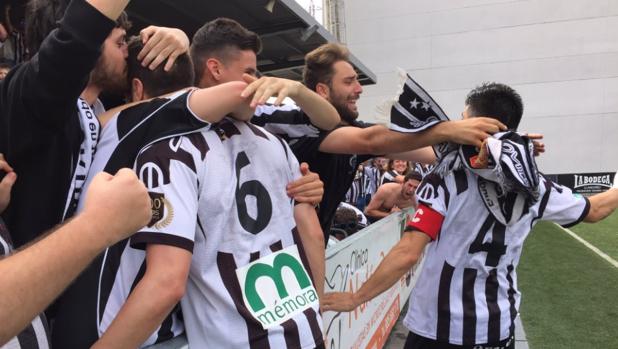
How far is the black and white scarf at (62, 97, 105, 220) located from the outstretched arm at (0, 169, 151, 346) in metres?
0.49

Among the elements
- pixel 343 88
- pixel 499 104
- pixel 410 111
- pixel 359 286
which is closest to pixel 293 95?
pixel 410 111

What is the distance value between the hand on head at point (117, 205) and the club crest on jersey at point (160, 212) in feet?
1.04

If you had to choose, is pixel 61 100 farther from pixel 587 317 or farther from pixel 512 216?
pixel 587 317

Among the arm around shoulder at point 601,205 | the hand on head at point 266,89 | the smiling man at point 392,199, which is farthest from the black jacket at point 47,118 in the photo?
the smiling man at point 392,199

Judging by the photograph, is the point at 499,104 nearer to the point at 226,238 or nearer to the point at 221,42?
the point at 221,42

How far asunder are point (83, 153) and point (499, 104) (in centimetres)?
182

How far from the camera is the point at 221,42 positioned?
1.84 meters

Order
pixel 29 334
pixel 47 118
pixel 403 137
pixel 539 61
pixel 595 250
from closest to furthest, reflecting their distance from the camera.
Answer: pixel 29 334 < pixel 47 118 < pixel 403 137 < pixel 595 250 < pixel 539 61

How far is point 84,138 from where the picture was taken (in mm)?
1290

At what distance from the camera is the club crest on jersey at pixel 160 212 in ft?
3.74

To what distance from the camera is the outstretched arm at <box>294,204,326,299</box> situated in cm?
161

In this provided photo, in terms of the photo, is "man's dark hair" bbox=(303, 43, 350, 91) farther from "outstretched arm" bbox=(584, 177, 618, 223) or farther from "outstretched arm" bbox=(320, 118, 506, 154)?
"outstretched arm" bbox=(584, 177, 618, 223)

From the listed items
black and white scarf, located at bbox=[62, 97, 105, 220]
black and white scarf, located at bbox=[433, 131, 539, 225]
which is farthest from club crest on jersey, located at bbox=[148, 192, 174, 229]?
black and white scarf, located at bbox=[433, 131, 539, 225]

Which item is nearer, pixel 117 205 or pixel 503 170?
pixel 117 205
